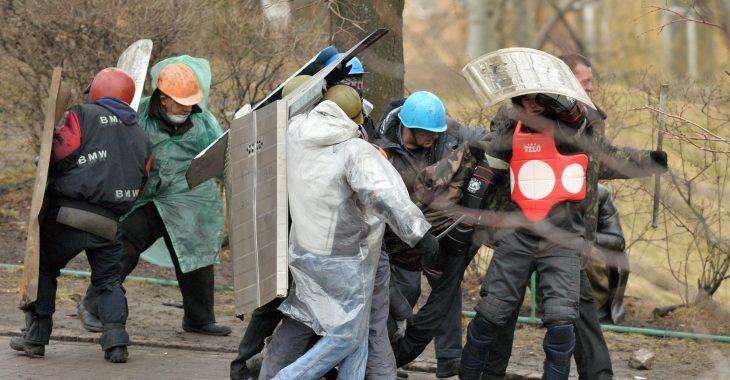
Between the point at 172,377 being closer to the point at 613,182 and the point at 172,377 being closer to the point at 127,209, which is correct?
the point at 127,209

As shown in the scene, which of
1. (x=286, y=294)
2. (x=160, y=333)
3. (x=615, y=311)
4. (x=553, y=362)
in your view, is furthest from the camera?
(x=615, y=311)

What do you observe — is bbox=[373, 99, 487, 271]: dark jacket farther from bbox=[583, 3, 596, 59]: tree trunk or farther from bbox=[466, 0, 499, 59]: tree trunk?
bbox=[466, 0, 499, 59]: tree trunk

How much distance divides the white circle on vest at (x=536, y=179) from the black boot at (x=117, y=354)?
248cm

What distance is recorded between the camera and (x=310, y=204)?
5082 millimetres

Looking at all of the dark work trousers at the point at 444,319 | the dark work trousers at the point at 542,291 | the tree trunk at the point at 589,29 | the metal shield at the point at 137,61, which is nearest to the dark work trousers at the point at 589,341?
the dark work trousers at the point at 542,291

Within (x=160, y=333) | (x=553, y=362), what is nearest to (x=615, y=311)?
(x=553, y=362)

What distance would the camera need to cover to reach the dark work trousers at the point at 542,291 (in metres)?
5.46

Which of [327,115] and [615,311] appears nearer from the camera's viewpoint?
[327,115]

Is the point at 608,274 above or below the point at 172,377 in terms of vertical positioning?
above

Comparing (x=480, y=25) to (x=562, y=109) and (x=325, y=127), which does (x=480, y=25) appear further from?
(x=562, y=109)

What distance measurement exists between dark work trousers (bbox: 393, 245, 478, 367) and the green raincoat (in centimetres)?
167

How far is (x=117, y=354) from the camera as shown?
6371 millimetres

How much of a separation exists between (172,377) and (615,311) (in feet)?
11.1

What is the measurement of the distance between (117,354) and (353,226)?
1999mm
